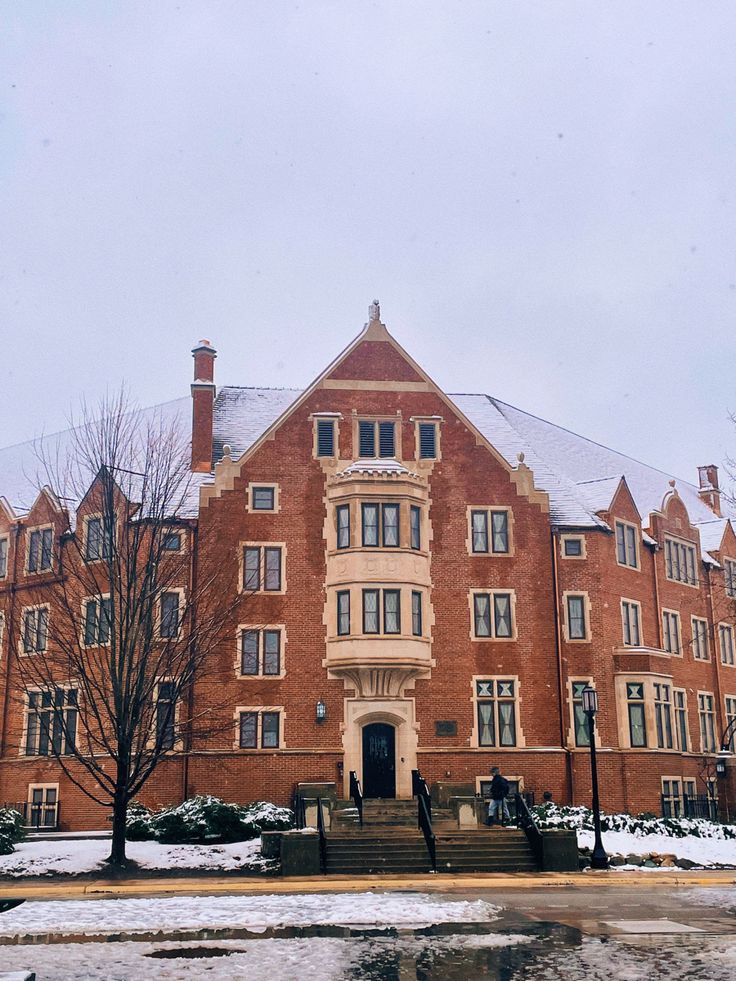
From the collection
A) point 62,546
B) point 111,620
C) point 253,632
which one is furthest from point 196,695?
point 111,620

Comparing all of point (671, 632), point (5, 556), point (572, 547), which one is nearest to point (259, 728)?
point (572, 547)

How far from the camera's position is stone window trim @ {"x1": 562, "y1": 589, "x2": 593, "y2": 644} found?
37.5 m

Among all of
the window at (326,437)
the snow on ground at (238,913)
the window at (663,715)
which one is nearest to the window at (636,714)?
the window at (663,715)

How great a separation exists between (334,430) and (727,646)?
20.6 m

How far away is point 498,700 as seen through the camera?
36.7 m

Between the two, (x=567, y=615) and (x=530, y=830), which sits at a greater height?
(x=567, y=615)

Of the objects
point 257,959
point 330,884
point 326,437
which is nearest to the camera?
point 257,959

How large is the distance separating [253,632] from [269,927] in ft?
63.9

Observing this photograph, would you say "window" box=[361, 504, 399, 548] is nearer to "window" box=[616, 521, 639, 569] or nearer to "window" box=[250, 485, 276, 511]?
"window" box=[250, 485, 276, 511]

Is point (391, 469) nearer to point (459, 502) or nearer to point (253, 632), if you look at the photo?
point (459, 502)

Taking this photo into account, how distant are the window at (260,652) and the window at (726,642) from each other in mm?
20441

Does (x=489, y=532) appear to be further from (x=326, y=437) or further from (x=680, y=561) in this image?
(x=680, y=561)

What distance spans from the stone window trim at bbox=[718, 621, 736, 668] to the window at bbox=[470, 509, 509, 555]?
1336 cm

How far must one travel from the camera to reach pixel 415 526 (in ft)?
123
